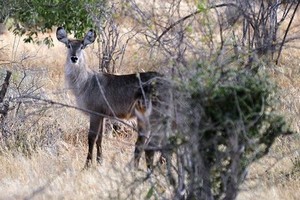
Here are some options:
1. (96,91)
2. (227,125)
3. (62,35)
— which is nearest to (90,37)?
(62,35)

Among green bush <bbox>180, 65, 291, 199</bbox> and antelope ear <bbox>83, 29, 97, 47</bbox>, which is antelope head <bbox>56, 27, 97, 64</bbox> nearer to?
antelope ear <bbox>83, 29, 97, 47</bbox>

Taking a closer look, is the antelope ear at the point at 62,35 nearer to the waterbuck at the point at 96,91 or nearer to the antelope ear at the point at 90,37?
the waterbuck at the point at 96,91

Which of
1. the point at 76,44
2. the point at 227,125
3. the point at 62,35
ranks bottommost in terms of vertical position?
the point at 227,125

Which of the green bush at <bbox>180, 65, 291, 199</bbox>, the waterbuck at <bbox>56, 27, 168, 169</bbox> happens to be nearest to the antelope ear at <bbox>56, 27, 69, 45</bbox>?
the waterbuck at <bbox>56, 27, 168, 169</bbox>

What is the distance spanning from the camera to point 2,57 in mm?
18141

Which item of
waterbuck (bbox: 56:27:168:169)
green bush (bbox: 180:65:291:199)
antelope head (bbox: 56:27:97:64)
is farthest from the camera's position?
antelope head (bbox: 56:27:97:64)

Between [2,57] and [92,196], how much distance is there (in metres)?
10.7

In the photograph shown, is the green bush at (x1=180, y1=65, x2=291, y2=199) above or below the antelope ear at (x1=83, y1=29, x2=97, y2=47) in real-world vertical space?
below

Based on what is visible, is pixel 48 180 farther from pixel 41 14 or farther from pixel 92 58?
pixel 92 58

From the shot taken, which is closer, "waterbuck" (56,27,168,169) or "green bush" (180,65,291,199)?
"green bush" (180,65,291,199)

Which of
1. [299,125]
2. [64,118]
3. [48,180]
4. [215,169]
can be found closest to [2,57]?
[64,118]

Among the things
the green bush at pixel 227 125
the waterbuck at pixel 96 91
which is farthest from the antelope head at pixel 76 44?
the green bush at pixel 227 125

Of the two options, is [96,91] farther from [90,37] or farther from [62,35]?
[62,35]

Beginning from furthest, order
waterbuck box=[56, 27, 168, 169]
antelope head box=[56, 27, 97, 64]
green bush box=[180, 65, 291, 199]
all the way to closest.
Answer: antelope head box=[56, 27, 97, 64] < waterbuck box=[56, 27, 168, 169] < green bush box=[180, 65, 291, 199]
